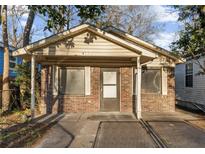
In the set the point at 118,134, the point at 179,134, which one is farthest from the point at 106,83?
the point at 179,134

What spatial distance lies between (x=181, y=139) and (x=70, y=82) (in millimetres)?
6627

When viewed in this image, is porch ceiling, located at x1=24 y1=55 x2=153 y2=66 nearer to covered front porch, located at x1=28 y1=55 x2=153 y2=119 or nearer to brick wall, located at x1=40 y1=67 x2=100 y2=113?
covered front porch, located at x1=28 y1=55 x2=153 y2=119

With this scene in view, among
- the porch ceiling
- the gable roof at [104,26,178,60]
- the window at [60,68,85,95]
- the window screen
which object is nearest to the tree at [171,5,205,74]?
the gable roof at [104,26,178,60]

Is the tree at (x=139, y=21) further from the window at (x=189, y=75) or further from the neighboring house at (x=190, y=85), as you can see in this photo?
Answer: the window at (x=189, y=75)

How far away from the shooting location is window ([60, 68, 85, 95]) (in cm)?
1223

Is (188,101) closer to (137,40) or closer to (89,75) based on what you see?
(137,40)

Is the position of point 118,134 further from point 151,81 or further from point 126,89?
point 151,81

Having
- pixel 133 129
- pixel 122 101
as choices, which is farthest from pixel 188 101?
pixel 133 129

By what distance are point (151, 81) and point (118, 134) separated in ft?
19.3

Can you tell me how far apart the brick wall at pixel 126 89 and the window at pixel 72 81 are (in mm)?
1919

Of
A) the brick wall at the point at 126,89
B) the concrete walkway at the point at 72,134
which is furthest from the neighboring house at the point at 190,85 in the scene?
the concrete walkway at the point at 72,134

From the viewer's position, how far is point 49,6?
23.3 ft

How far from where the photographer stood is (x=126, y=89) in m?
12.5

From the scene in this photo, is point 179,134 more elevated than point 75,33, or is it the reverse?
point 75,33
